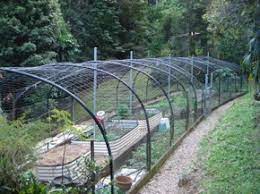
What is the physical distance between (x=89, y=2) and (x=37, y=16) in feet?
27.0

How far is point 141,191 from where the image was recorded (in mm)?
7551

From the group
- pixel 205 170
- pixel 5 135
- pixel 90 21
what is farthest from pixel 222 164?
pixel 90 21

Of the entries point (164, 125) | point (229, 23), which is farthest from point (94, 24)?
point (164, 125)

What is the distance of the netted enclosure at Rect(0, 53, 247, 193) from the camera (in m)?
6.14

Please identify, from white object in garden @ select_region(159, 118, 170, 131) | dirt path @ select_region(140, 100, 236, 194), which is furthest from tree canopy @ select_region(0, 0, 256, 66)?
white object in garden @ select_region(159, 118, 170, 131)

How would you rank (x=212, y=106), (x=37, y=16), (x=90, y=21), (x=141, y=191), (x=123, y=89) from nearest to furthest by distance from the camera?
1. (x=141, y=191)
2. (x=37, y=16)
3. (x=123, y=89)
4. (x=212, y=106)
5. (x=90, y=21)

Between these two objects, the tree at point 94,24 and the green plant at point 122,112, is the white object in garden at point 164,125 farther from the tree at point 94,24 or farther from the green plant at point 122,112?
the tree at point 94,24

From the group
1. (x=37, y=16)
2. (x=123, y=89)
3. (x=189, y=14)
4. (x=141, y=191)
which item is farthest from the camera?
(x=189, y=14)

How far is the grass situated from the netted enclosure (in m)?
1.06

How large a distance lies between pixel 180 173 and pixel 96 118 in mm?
3268

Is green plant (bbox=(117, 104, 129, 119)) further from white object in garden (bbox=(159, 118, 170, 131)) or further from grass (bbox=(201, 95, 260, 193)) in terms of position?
grass (bbox=(201, 95, 260, 193))

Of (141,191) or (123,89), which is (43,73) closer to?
(141,191)

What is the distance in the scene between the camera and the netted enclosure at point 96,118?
6145mm

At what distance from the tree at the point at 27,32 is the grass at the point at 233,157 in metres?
5.27
